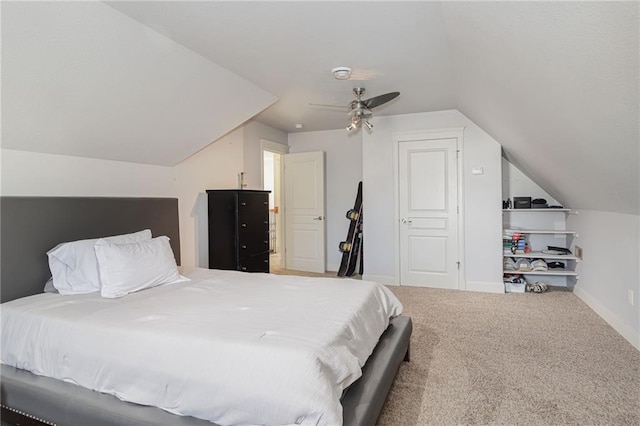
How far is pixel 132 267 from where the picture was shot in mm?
2594

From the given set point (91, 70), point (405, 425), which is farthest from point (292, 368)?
point (91, 70)

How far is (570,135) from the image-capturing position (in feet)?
8.11

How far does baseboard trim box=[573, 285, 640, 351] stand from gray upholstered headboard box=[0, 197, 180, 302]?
4.43 meters

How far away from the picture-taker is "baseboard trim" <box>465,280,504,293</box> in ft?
15.3

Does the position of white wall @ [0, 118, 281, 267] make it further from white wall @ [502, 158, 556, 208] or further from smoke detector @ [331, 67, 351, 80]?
white wall @ [502, 158, 556, 208]

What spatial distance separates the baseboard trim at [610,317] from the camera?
9.71ft

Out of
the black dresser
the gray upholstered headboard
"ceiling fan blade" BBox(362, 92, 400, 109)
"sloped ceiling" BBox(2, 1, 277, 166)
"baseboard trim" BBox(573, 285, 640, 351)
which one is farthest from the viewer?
the black dresser

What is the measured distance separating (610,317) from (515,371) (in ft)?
5.62

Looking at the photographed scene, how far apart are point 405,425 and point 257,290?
1251 millimetres

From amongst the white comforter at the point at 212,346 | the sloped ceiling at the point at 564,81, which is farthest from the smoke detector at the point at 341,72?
the white comforter at the point at 212,346

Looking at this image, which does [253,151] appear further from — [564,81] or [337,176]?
[564,81]

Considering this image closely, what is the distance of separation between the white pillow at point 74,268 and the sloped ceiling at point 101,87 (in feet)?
2.57

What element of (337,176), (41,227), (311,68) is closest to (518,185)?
(337,176)

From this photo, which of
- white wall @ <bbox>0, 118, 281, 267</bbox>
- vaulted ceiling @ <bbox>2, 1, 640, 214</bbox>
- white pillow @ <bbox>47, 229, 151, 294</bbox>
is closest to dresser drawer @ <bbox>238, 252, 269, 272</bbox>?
white wall @ <bbox>0, 118, 281, 267</bbox>
